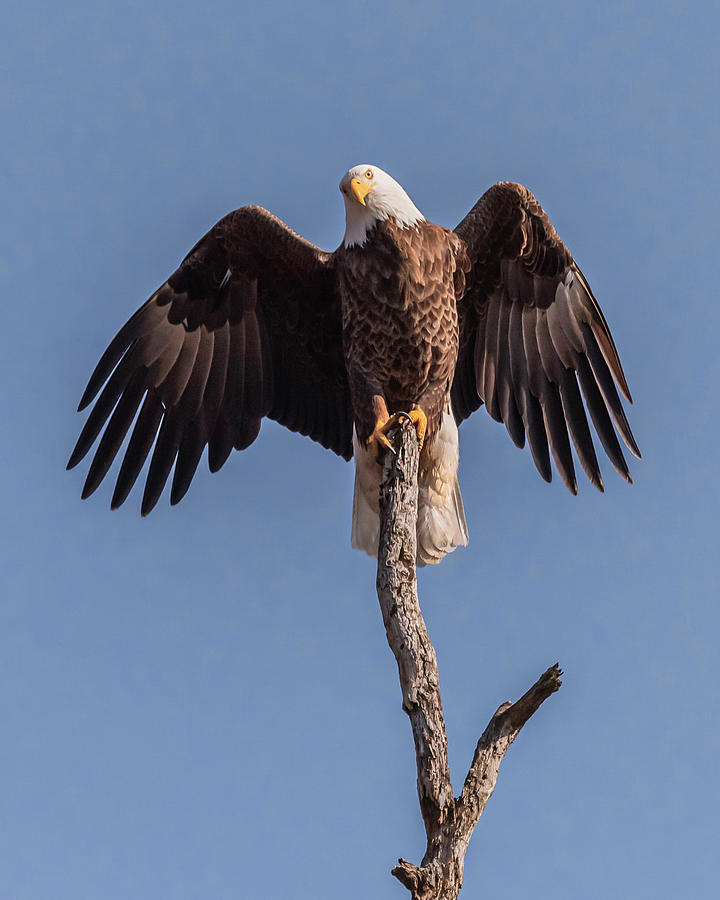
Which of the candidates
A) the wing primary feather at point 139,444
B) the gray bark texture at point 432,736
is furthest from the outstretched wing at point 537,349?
the gray bark texture at point 432,736

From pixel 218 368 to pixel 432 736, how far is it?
11.2 ft

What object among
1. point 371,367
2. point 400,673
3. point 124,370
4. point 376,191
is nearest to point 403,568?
point 400,673

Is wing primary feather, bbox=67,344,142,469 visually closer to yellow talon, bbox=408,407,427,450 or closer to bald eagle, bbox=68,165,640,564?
bald eagle, bbox=68,165,640,564

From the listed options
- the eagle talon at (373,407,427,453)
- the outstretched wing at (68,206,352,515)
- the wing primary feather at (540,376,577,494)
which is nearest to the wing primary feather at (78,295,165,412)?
the outstretched wing at (68,206,352,515)

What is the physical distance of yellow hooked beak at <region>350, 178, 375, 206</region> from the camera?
6.33 meters

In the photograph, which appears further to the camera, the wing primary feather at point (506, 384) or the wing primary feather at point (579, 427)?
the wing primary feather at point (506, 384)

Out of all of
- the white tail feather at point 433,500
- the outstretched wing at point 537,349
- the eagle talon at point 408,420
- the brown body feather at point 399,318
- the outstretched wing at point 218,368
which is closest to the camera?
the eagle talon at point 408,420

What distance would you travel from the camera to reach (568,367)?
7168 mm

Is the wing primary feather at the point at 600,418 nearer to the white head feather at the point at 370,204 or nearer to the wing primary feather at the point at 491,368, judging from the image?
the wing primary feather at the point at 491,368

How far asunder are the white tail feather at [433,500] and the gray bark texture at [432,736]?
5.09ft

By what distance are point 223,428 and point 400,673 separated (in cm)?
289

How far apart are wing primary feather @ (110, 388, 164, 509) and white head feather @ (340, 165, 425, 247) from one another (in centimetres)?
163

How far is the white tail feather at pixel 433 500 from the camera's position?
6.65 m

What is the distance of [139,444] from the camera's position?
23.1ft
